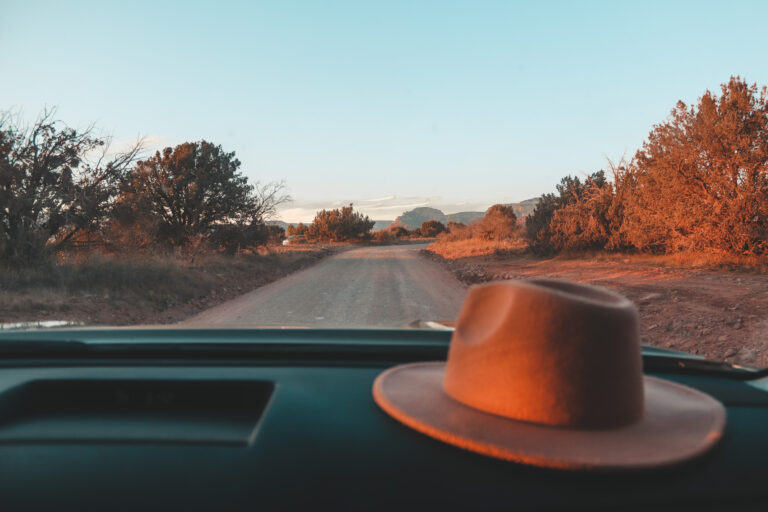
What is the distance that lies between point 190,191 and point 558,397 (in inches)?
825

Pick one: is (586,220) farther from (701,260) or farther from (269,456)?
(269,456)

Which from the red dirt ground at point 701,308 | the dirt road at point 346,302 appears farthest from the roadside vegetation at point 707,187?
the dirt road at point 346,302

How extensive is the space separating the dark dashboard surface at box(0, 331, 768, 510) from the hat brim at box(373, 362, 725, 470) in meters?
0.03

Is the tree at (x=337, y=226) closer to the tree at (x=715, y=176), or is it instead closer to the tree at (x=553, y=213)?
the tree at (x=553, y=213)

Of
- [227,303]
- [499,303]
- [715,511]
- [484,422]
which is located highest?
[499,303]

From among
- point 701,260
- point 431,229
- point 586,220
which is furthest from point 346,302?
point 431,229

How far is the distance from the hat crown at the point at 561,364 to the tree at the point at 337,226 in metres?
53.6

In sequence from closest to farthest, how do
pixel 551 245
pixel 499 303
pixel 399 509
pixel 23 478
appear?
1. pixel 399 509
2. pixel 23 478
3. pixel 499 303
4. pixel 551 245

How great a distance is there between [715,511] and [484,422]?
1.52 ft

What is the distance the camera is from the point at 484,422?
3.63 ft

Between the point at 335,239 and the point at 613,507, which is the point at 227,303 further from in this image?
the point at 335,239

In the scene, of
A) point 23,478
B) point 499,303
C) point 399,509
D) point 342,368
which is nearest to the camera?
point 399,509

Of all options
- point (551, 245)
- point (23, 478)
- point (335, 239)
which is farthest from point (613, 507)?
point (335, 239)

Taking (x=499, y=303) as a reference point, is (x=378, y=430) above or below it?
below
